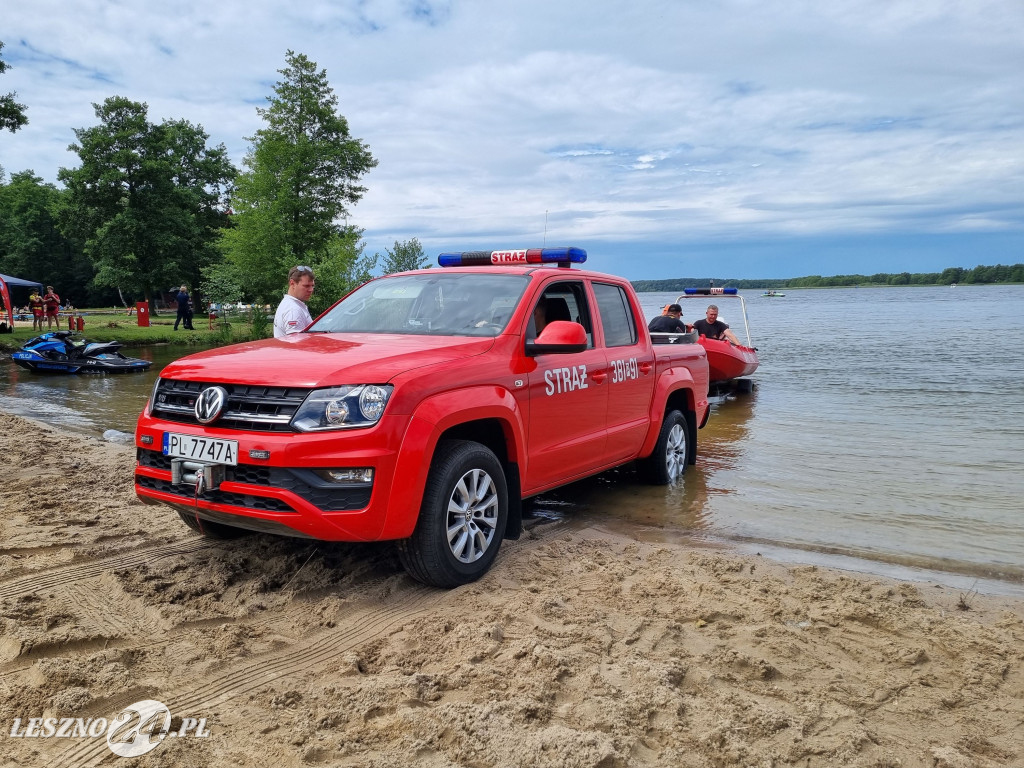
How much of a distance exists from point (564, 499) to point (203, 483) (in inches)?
144

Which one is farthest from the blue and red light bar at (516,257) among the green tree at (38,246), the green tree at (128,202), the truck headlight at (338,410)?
the green tree at (38,246)

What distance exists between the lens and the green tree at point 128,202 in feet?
143

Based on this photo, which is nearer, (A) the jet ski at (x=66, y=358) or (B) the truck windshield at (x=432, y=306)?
(B) the truck windshield at (x=432, y=306)

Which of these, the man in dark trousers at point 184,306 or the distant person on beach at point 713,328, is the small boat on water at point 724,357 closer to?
the distant person on beach at point 713,328

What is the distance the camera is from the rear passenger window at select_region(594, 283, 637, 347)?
6316 mm

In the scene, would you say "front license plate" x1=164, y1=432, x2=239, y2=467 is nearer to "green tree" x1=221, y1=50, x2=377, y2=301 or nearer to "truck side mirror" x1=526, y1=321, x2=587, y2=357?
"truck side mirror" x1=526, y1=321, x2=587, y2=357

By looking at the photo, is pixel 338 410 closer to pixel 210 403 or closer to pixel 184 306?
pixel 210 403

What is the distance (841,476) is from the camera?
8.31 meters

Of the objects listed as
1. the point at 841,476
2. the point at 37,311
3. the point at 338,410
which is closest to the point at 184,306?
the point at 37,311

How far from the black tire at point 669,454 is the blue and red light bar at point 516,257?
1.96m

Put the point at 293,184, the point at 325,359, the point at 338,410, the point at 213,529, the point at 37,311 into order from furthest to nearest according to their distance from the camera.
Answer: the point at 293,184 < the point at 37,311 < the point at 213,529 < the point at 325,359 < the point at 338,410

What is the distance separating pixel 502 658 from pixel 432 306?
262 centimetres

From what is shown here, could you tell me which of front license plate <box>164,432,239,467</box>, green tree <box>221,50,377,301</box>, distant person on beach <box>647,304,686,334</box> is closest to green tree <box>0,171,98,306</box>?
green tree <box>221,50,377,301</box>

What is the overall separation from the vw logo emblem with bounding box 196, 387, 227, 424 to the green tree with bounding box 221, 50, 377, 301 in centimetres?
3383
